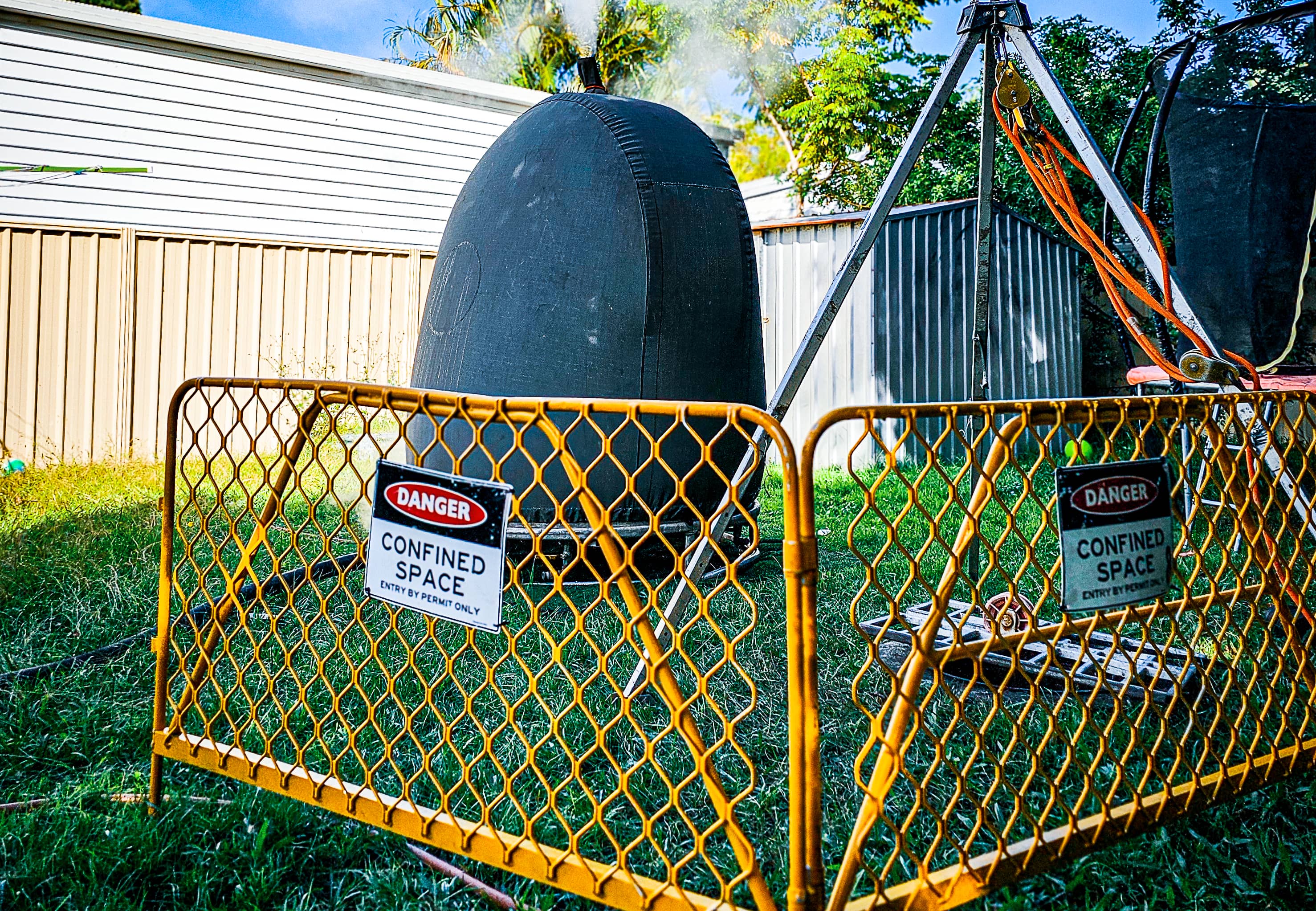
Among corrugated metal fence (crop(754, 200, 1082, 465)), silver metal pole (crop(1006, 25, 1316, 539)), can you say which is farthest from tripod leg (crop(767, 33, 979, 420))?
corrugated metal fence (crop(754, 200, 1082, 465))

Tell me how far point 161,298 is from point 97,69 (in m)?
2.22

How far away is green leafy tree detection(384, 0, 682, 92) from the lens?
1906 centimetres

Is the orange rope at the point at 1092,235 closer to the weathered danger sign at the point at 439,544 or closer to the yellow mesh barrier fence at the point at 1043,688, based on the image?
the yellow mesh barrier fence at the point at 1043,688

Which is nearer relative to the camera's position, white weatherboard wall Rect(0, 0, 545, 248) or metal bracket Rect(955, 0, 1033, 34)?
metal bracket Rect(955, 0, 1033, 34)

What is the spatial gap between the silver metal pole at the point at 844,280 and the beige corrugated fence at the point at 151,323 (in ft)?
19.0

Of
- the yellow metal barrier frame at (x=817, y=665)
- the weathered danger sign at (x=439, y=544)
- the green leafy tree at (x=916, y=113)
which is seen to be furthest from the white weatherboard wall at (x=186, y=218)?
the weathered danger sign at (x=439, y=544)

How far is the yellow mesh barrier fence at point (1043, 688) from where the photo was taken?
1521mm

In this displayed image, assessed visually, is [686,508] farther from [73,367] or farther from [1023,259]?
[1023,259]

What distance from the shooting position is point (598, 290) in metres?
3.31

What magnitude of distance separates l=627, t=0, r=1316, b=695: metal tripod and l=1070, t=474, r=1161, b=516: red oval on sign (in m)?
0.82

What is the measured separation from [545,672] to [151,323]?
7.00 metres

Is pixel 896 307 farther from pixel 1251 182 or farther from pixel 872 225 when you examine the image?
pixel 872 225

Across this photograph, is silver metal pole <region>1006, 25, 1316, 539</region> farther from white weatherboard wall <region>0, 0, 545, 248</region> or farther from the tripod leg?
white weatherboard wall <region>0, 0, 545, 248</region>

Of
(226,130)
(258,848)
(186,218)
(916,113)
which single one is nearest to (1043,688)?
Answer: (258,848)
